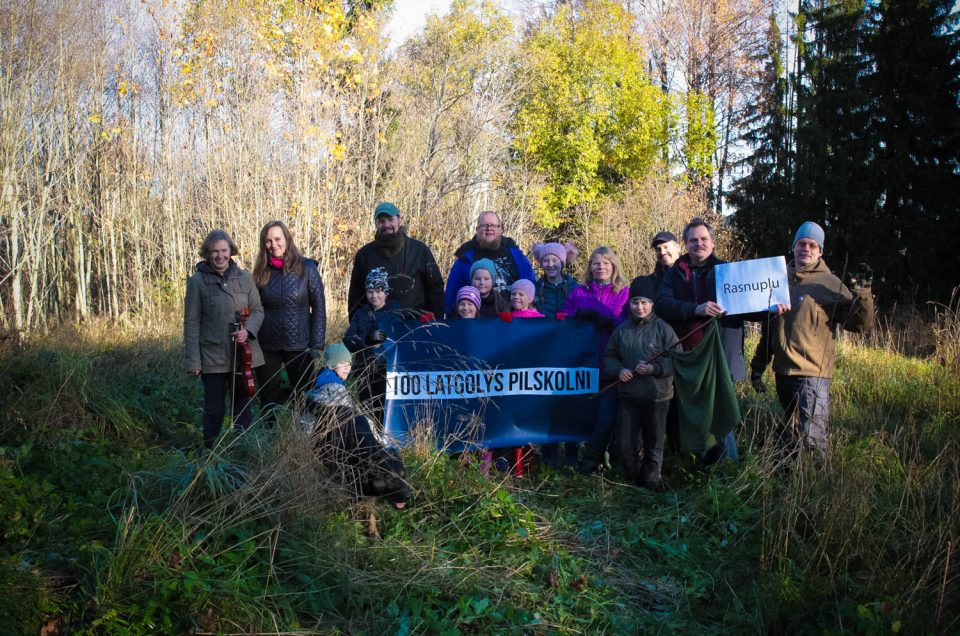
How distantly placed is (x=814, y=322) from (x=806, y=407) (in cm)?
65

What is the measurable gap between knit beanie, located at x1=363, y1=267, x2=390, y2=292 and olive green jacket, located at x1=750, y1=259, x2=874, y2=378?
3040 millimetres

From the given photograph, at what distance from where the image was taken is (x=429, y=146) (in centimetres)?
1886

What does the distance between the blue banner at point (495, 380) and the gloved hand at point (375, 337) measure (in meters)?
0.09

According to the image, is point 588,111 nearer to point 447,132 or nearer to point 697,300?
point 447,132

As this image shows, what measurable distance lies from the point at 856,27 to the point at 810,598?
2177cm

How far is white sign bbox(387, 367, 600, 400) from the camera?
6387 mm

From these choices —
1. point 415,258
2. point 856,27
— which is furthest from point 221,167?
point 856,27

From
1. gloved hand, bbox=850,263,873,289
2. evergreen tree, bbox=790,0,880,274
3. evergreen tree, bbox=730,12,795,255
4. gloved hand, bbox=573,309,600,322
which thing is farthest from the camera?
evergreen tree, bbox=730,12,795,255

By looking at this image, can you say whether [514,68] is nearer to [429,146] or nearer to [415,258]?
[429,146]

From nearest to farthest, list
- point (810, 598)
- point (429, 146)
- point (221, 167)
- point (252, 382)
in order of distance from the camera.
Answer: point (810, 598)
point (252, 382)
point (221, 167)
point (429, 146)

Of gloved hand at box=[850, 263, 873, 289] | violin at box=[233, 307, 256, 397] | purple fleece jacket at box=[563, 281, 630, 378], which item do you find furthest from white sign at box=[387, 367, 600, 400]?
gloved hand at box=[850, 263, 873, 289]

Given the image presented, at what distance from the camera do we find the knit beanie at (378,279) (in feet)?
21.6

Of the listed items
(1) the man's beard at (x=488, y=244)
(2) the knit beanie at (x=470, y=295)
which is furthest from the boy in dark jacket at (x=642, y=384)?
(1) the man's beard at (x=488, y=244)

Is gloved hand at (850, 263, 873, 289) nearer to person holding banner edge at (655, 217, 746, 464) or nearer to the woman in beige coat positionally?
person holding banner edge at (655, 217, 746, 464)
